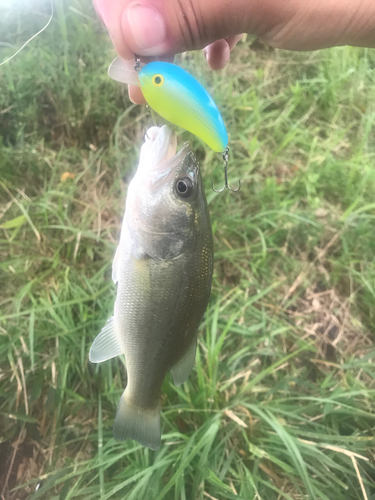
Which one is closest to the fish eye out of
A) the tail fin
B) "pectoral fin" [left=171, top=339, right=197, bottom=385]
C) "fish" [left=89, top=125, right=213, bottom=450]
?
"fish" [left=89, top=125, right=213, bottom=450]

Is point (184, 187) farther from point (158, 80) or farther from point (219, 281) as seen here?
point (219, 281)

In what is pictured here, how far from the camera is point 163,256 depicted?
4.13 ft

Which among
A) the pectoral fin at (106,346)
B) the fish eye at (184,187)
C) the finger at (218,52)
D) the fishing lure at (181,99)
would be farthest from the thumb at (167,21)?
the pectoral fin at (106,346)

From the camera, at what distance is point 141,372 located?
138 centimetres

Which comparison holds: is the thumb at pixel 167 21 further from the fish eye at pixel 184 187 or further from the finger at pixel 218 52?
the finger at pixel 218 52

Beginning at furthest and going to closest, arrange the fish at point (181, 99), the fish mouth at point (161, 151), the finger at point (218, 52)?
the finger at point (218, 52) → the fish mouth at point (161, 151) → the fish at point (181, 99)

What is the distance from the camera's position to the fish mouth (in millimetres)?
1199

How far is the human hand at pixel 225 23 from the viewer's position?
1067 millimetres

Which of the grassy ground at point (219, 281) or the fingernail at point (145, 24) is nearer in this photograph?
the fingernail at point (145, 24)

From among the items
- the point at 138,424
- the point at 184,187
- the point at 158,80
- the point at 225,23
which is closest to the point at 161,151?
the point at 184,187

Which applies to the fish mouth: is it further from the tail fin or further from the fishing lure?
the tail fin

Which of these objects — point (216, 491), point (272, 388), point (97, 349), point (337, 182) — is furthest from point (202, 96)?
point (337, 182)

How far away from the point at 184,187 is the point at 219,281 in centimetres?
134

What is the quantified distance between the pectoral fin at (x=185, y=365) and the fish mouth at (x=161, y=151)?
0.71 meters
